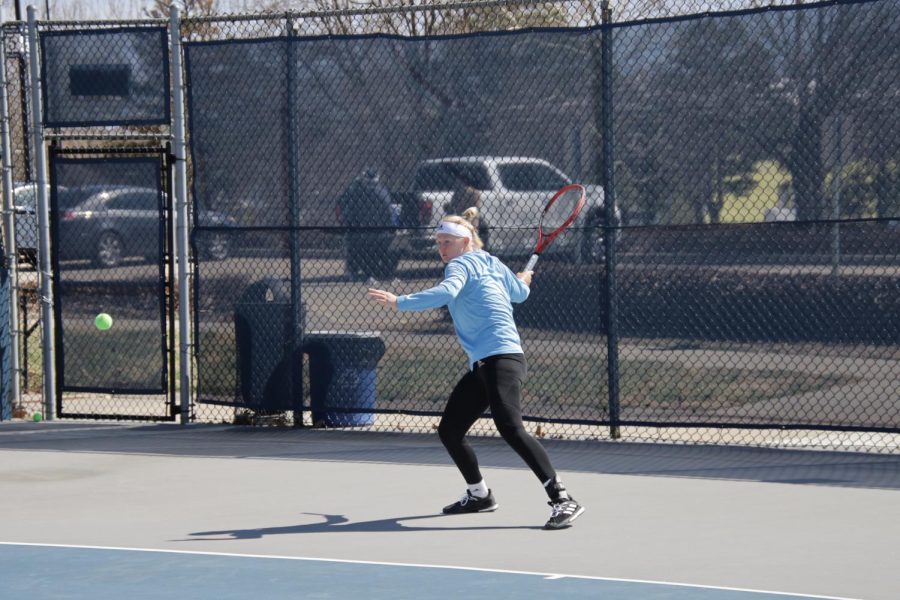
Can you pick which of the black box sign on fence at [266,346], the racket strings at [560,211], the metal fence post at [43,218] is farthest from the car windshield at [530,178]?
the metal fence post at [43,218]

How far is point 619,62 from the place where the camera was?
9930mm

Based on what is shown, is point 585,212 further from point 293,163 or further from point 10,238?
point 10,238

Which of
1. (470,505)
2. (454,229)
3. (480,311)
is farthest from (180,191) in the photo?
(470,505)

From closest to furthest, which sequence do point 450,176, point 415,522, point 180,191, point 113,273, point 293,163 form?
1. point 415,522
2. point 450,176
3. point 293,163
4. point 180,191
5. point 113,273

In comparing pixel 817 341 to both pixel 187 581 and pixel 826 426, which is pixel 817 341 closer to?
pixel 826 426

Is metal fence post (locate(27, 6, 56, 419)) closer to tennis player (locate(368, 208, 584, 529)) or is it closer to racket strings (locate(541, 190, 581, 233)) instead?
racket strings (locate(541, 190, 581, 233))

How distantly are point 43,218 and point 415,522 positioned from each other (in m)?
5.19

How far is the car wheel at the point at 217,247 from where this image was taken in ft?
36.3

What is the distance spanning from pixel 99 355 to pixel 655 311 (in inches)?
175

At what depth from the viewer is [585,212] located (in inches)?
401

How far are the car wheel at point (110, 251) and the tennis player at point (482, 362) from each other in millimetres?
4436

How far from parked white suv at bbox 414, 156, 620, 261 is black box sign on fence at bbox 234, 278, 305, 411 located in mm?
1418

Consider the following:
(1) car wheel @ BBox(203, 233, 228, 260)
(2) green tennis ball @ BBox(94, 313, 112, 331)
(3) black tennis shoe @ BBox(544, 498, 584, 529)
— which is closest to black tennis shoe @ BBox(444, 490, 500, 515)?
(3) black tennis shoe @ BBox(544, 498, 584, 529)

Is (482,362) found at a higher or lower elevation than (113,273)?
lower
